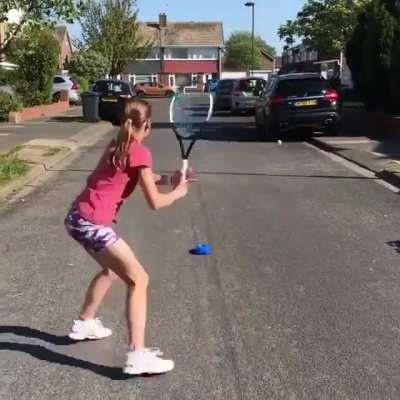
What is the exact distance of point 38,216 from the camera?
355 inches

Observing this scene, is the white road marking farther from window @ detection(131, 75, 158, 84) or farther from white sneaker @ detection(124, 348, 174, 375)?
window @ detection(131, 75, 158, 84)

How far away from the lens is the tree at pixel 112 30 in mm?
56562

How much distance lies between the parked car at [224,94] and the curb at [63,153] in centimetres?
840

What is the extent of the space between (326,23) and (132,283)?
47.4m

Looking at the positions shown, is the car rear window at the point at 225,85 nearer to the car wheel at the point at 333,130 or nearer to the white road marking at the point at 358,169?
the car wheel at the point at 333,130

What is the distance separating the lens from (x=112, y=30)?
187 feet

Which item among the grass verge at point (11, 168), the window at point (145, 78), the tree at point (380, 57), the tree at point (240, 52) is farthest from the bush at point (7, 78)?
the tree at point (240, 52)

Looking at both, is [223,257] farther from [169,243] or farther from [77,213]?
[77,213]

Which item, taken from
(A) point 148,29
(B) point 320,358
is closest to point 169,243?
(B) point 320,358

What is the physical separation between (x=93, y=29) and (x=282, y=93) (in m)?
41.9

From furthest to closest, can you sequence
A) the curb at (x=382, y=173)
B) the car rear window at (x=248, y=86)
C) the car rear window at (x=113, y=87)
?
the car rear window at (x=248, y=86) → the car rear window at (x=113, y=87) → the curb at (x=382, y=173)

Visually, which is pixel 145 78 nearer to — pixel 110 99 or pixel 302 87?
pixel 110 99

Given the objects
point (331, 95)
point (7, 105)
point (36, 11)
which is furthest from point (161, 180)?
point (7, 105)

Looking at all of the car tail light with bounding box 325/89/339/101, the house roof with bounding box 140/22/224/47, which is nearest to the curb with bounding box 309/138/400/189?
the car tail light with bounding box 325/89/339/101
